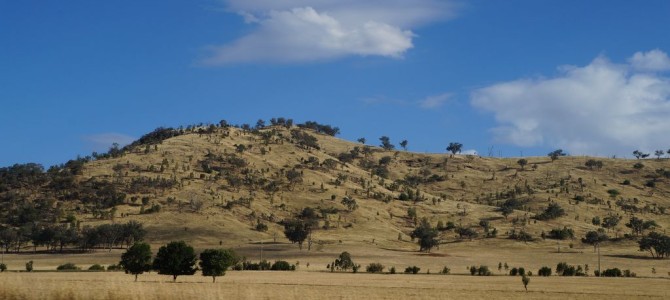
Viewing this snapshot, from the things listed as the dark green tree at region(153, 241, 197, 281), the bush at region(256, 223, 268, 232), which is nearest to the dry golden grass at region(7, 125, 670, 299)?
the bush at region(256, 223, 268, 232)

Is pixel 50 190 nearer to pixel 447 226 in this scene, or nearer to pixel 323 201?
pixel 323 201

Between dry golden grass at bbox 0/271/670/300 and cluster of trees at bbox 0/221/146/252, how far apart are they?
4805 cm

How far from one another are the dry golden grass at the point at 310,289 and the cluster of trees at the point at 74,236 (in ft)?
158

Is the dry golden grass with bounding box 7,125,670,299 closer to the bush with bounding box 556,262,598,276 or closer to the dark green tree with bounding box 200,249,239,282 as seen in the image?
the dark green tree with bounding box 200,249,239,282

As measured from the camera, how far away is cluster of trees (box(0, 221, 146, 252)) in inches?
5212

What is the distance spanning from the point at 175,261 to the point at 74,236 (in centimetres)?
5789

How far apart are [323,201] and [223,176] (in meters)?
28.9

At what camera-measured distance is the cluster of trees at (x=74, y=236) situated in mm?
132375

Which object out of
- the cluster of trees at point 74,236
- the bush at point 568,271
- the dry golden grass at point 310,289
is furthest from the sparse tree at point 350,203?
the dry golden grass at point 310,289

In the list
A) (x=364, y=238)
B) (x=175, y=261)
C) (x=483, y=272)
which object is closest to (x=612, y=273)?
(x=483, y=272)

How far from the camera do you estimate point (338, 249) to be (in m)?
138

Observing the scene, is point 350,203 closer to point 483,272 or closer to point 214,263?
point 483,272

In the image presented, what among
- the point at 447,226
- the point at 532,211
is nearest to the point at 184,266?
the point at 447,226

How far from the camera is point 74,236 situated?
134m
